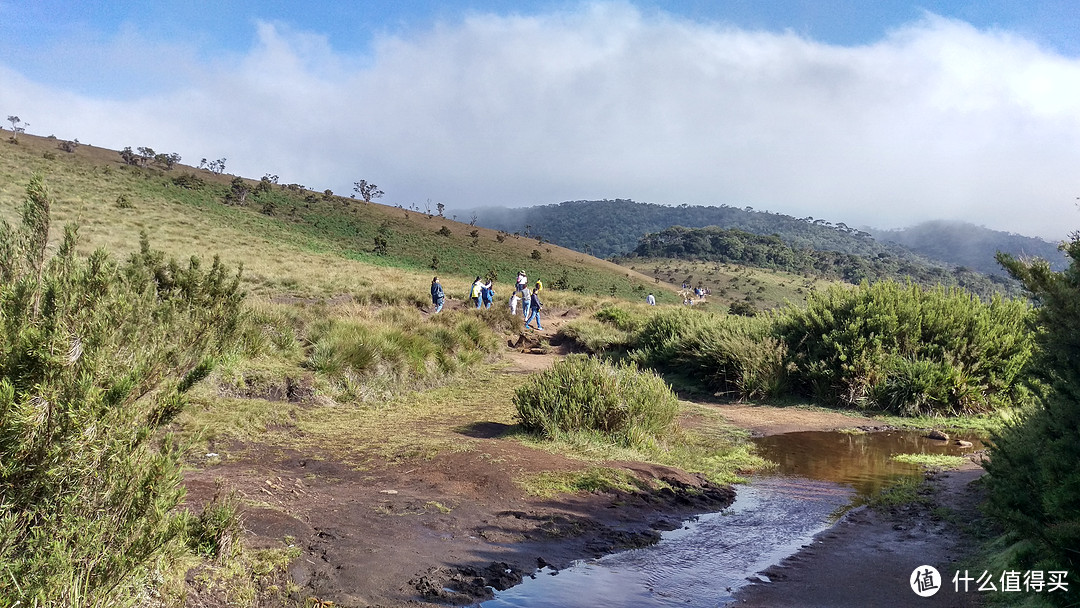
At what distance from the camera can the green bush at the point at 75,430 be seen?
3145 mm

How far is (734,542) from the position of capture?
640cm

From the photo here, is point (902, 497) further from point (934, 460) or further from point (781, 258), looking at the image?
point (781, 258)

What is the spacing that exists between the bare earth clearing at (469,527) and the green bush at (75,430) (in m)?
0.82

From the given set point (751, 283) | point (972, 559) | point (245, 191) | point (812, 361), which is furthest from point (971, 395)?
point (751, 283)

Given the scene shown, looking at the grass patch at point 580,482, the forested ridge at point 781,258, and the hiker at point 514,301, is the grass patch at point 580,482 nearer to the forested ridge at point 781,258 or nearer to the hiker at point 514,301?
the hiker at point 514,301

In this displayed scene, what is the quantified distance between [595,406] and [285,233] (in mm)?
55116

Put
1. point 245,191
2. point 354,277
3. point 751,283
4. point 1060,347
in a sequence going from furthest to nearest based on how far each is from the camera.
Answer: point 751,283 → point 245,191 → point 354,277 → point 1060,347

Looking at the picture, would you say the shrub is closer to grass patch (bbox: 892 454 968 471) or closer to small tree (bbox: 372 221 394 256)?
grass patch (bbox: 892 454 968 471)

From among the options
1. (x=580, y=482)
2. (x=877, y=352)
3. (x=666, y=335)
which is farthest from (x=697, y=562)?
(x=666, y=335)

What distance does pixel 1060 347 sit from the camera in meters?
4.36

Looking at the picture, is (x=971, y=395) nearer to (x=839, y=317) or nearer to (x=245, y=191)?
(x=839, y=317)

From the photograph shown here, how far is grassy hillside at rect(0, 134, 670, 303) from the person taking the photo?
3638cm

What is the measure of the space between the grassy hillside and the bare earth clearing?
21083mm

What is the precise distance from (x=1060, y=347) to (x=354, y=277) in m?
35.7
